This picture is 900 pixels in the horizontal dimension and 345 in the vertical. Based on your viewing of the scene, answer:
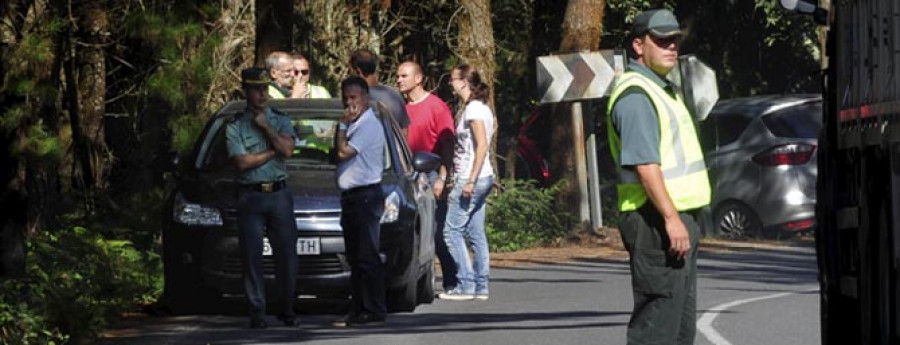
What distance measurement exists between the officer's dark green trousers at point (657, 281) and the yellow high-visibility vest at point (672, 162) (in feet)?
0.21

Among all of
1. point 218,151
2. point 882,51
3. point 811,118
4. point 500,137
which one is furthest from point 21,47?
point 500,137

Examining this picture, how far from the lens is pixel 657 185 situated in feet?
30.3

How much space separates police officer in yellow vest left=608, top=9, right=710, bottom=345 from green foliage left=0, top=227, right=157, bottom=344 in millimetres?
3800

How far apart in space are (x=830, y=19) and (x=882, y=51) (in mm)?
1761

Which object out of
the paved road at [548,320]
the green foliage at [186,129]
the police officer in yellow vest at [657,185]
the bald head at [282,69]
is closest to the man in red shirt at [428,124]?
the bald head at [282,69]

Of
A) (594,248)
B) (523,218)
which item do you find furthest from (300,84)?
(523,218)

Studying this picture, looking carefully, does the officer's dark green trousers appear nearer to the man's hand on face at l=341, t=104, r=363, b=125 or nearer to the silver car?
the man's hand on face at l=341, t=104, r=363, b=125

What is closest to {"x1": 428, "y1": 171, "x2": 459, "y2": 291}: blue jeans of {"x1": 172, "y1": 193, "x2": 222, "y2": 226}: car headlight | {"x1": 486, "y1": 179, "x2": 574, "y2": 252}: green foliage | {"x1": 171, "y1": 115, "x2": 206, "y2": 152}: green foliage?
{"x1": 171, "y1": 115, "x2": 206, "y2": 152}: green foliage

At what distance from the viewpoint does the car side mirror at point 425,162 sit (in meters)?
15.1

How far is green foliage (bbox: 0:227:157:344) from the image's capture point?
12086 millimetres

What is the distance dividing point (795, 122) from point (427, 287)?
34.1 feet

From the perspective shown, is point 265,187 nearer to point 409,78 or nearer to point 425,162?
point 425,162

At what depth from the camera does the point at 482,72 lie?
2609cm

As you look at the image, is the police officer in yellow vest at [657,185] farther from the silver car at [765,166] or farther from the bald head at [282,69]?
the silver car at [765,166]
